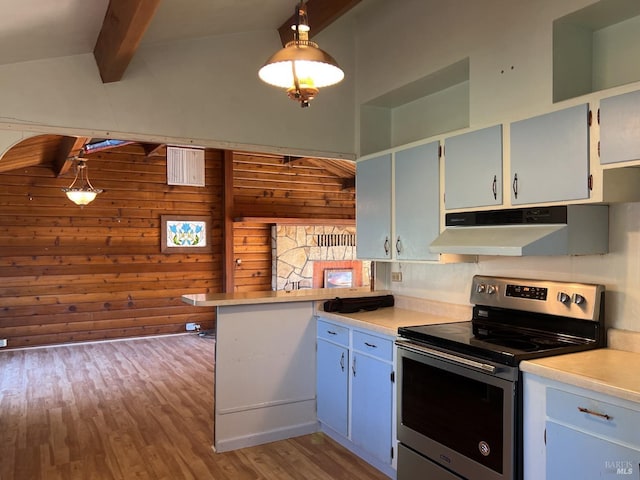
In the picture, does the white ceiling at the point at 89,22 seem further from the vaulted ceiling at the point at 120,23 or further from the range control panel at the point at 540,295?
the range control panel at the point at 540,295

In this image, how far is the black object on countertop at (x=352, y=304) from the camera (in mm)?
3508

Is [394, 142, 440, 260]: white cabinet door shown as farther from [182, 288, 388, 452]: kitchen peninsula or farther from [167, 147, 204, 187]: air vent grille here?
[167, 147, 204, 187]: air vent grille

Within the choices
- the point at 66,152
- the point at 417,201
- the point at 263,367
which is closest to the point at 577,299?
the point at 417,201

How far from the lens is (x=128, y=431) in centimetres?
379

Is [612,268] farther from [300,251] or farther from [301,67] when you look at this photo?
[300,251]

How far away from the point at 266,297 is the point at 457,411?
61.9 inches

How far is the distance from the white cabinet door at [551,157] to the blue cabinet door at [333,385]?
5.15ft

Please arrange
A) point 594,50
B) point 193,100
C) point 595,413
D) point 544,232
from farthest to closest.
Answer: point 193,100 < point 594,50 < point 544,232 < point 595,413

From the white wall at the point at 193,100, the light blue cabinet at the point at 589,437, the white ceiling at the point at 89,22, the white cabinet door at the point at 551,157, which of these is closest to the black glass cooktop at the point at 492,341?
the light blue cabinet at the point at 589,437

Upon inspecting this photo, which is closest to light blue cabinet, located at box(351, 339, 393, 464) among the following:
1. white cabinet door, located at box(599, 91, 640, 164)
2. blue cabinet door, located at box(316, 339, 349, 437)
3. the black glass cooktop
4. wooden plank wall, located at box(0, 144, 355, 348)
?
blue cabinet door, located at box(316, 339, 349, 437)

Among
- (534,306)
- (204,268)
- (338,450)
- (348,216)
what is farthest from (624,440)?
(348,216)

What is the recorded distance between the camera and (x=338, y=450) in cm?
338

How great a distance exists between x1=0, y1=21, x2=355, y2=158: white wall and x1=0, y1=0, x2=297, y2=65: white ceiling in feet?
0.30

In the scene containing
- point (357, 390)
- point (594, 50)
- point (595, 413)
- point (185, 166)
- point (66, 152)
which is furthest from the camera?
point (185, 166)
